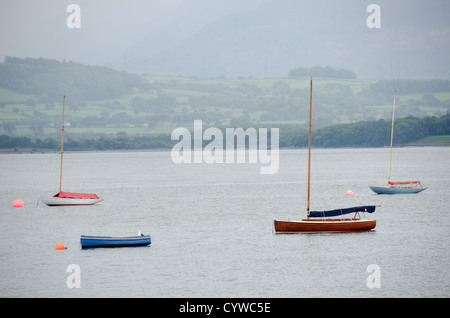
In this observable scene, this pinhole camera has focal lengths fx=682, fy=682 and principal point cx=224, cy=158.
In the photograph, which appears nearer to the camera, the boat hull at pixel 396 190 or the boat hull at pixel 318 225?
the boat hull at pixel 318 225

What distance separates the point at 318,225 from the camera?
64438mm

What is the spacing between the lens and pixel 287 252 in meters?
58.6

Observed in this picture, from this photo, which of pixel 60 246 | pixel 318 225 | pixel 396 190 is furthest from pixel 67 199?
pixel 396 190

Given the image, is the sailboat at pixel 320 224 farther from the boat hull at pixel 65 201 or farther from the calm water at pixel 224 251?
the boat hull at pixel 65 201

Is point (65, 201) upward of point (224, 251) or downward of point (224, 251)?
upward

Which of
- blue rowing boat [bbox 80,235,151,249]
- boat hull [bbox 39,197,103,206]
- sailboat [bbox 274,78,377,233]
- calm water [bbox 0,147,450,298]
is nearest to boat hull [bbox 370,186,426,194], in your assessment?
calm water [bbox 0,147,450,298]

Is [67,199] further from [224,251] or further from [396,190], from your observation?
[396,190]

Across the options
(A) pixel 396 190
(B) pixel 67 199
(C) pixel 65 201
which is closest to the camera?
(B) pixel 67 199

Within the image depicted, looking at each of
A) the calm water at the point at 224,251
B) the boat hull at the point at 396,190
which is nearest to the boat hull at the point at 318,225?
the calm water at the point at 224,251

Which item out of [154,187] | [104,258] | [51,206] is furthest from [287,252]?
[154,187]

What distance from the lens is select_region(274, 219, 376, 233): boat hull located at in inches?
2534

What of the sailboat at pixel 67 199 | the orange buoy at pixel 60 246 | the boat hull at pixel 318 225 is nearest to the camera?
the orange buoy at pixel 60 246

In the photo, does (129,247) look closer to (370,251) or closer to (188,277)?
(188,277)

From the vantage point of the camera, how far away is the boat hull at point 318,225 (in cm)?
6438
